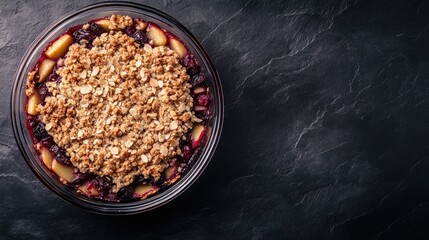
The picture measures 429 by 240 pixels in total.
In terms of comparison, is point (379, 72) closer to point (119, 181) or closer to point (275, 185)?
Answer: point (275, 185)

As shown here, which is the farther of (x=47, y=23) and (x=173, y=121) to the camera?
(x=47, y=23)

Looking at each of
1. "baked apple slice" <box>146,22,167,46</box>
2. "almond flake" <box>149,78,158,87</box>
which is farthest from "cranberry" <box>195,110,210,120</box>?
"baked apple slice" <box>146,22,167,46</box>

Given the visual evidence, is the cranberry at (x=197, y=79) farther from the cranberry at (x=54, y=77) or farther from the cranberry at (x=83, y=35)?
the cranberry at (x=54, y=77)

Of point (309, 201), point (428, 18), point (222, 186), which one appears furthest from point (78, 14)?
point (428, 18)

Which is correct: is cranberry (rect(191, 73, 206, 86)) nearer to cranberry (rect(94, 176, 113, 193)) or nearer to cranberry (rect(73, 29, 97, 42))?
cranberry (rect(73, 29, 97, 42))

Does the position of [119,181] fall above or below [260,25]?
below

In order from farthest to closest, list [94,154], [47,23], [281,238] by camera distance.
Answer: [281,238], [47,23], [94,154]

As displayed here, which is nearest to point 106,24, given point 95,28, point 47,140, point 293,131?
point 95,28

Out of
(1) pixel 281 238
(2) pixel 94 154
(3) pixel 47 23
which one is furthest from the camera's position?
(1) pixel 281 238

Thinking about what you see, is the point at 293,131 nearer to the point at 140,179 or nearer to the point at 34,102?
the point at 140,179
